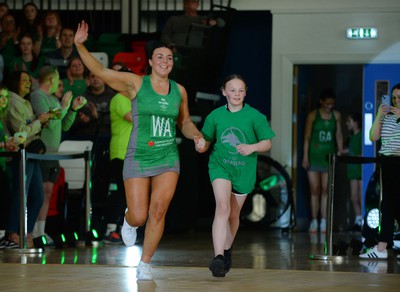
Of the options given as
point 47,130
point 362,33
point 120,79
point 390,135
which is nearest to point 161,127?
point 120,79

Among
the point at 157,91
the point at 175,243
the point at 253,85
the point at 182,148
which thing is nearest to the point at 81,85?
the point at 182,148

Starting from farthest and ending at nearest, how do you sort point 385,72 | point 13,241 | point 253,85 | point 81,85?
point 253,85
point 385,72
point 81,85
point 13,241

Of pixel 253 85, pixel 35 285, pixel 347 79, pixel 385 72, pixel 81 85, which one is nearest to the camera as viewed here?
pixel 35 285

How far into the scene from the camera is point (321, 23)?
1488 centimetres

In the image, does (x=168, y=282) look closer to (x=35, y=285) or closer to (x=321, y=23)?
(x=35, y=285)

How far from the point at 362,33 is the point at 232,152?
7468 mm

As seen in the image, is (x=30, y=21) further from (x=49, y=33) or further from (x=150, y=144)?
(x=150, y=144)

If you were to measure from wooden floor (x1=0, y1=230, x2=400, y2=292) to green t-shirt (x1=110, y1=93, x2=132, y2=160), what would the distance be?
38.9 inches

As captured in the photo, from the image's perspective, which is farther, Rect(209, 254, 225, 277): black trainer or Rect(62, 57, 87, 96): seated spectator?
Rect(62, 57, 87, 96): seated spectator

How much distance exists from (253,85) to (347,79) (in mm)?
2747


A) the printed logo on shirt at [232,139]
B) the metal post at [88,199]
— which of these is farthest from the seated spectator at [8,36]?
the printed logo on shirt at [232,139]

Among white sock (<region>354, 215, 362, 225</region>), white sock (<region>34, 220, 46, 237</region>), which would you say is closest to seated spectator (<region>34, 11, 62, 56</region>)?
white sock (<region>34, 220, 46, 237</region>)

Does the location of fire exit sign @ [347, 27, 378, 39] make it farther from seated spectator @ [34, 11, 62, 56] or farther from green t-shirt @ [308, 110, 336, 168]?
seated spectator @ [34, 11, 62, 56]

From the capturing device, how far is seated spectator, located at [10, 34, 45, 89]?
543 inches
